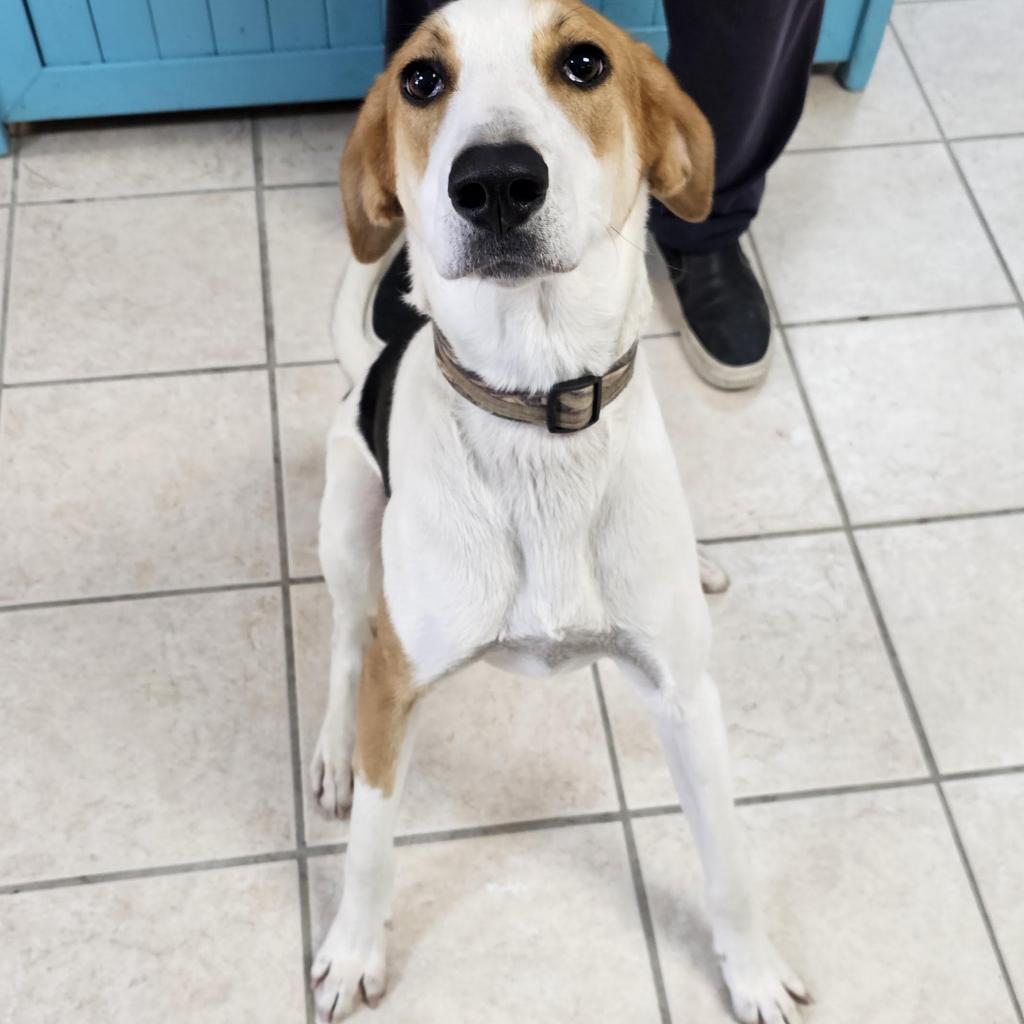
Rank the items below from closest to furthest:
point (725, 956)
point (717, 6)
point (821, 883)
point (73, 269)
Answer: point (725, 956), point (821, 883), point (717, 6), point (73, 269)

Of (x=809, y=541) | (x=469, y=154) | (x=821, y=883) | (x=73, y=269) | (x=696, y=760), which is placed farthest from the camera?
(x=73, y=269)

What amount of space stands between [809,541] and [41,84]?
190 cm

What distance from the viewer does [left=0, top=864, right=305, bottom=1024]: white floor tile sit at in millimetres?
1863

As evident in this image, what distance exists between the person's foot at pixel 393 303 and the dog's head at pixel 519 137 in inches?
34.3

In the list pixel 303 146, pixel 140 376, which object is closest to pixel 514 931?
pixel 140 376

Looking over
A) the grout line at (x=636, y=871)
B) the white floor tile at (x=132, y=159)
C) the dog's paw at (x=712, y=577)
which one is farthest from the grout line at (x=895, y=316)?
the white floor tile at (x=132, y=159)

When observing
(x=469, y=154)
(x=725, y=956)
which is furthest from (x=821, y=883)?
(x=469, y=154)

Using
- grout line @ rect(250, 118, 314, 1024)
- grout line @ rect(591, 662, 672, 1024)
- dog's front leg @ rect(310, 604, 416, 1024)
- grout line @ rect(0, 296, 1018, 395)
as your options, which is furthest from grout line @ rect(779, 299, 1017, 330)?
dog's front leg @ rect(310, 604, 416, 1024)

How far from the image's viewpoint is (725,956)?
6.10ft

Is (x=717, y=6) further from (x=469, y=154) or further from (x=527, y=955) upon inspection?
(x=527, y=955)

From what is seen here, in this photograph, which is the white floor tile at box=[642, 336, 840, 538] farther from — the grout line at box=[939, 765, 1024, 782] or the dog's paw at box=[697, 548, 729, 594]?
the grout line at box=[939, 765, 1024, 782]

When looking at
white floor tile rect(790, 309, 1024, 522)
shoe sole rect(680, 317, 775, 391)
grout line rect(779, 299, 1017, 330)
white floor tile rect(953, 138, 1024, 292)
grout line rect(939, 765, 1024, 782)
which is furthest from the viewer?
white floor tile rect(953, 138, 1024, 292)

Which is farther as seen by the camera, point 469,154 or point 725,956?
point 725,956

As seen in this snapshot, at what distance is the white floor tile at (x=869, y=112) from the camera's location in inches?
119
